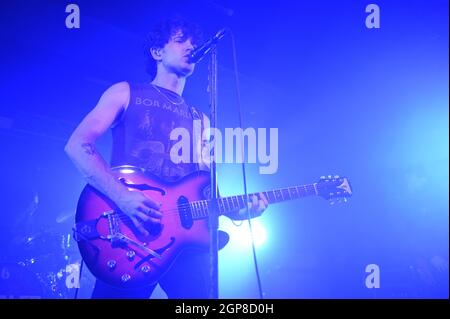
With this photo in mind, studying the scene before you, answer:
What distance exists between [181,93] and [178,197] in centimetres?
61

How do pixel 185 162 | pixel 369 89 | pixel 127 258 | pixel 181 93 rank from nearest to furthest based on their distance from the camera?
1. pixel 127 258
2. pixel 185 162
3. pixel 181 93
4. pixel 369 89

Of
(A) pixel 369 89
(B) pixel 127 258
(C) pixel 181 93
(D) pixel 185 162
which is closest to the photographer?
(B) pixel 127 258

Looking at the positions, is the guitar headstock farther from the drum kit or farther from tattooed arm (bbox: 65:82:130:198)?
the drum kit

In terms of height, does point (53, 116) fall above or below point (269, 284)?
above

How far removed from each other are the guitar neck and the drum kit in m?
0.78

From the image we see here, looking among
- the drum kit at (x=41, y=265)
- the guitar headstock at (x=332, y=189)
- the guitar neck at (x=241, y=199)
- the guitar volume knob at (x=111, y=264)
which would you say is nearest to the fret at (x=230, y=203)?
the guitar neck at (x=241, y=199)

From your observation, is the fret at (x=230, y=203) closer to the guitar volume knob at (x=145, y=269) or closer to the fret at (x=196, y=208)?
the fret at (x=196, y=208)

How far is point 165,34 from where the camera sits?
224cm

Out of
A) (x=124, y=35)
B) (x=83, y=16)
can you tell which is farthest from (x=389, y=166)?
(x=83, y=16)

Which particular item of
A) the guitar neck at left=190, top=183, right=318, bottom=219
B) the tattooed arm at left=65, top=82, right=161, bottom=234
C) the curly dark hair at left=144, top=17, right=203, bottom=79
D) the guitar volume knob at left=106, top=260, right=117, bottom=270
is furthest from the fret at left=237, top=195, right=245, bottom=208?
the curly dark hair at left=144, top=17, right=203, bottom=79

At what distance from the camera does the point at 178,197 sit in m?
1.90

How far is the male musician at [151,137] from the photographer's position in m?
1.84

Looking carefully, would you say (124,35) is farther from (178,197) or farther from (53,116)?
(178,197)

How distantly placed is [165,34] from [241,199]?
997 mm
